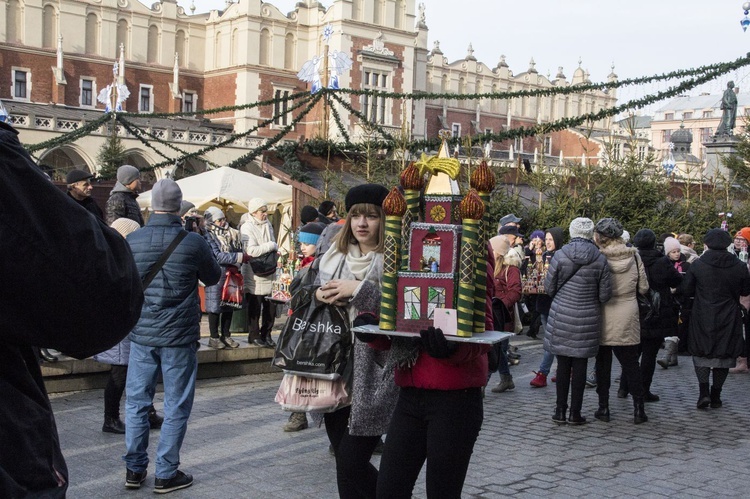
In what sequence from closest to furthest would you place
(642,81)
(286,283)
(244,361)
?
(244,361), (286,283), (642,81)

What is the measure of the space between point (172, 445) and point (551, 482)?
2.41 metres

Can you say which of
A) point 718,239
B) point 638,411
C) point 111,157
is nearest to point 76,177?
point 638,411

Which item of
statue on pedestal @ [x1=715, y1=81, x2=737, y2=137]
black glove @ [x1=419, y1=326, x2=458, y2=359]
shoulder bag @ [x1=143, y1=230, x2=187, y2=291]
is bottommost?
black glove @ [x1=419, y1=326, x2=458, y2=359]

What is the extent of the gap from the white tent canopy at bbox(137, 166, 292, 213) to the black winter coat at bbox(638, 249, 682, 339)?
7.86 metres

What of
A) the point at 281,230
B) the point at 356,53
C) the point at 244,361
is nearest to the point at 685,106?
the point at 356,53

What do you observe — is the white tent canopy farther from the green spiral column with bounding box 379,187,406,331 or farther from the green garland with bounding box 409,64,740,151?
the green spiral column with bounding box 379,187,406,331

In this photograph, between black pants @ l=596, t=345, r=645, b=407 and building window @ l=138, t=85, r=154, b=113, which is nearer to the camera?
black pants @ l=596, t=345, r=645, b=407

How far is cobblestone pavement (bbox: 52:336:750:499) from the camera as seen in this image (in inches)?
223

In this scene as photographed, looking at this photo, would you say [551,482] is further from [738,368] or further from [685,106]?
Answer: [685,106]

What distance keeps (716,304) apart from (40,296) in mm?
8238

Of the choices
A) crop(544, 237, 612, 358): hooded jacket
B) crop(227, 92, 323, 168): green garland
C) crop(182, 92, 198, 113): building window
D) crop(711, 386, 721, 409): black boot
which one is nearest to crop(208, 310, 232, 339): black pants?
crop(544, 237, 612, 358): hooded jacket

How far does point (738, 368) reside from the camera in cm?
1142

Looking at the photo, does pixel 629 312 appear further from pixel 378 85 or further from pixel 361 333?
pixel 378 85

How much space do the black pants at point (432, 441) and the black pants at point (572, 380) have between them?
423 cm
